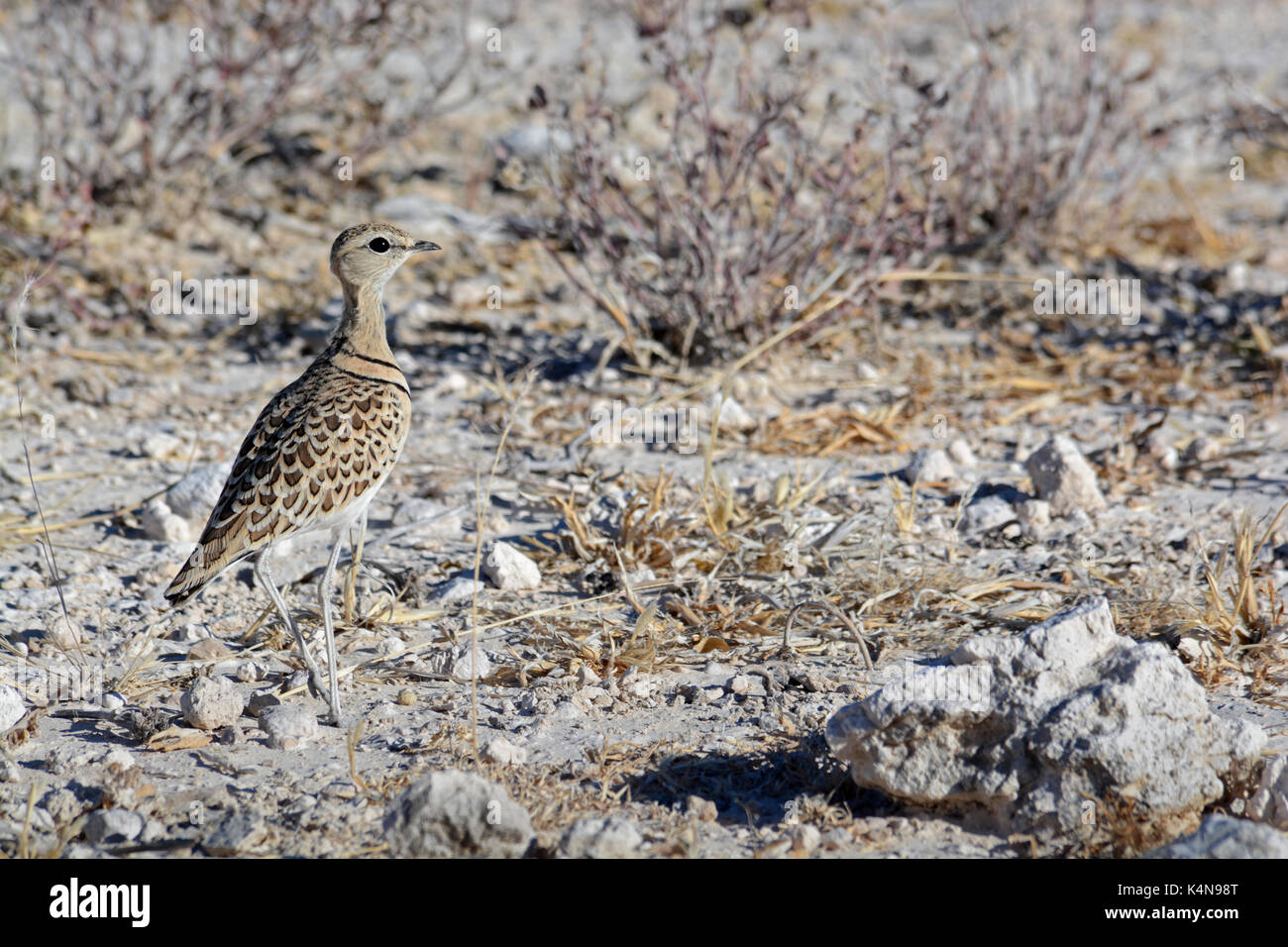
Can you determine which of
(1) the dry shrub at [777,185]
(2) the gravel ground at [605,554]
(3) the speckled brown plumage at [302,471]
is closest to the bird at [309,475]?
(3) the speckled brown plumage at [302,471]

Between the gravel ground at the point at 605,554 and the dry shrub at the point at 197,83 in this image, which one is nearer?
the gravel ground at the point at 605,554

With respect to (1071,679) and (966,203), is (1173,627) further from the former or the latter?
(966,203)

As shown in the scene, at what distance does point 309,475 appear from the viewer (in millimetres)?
3289

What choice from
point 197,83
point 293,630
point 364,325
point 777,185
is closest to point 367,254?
point 364,325

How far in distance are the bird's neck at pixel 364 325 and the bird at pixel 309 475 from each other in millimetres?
87

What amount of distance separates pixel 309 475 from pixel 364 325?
23.4 inches

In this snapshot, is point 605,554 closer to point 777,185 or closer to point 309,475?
point 309,475

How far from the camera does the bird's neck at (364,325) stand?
3.68 m

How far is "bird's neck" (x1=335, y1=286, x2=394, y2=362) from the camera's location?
3.68m

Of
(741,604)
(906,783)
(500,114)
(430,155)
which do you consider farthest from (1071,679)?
(500,114)

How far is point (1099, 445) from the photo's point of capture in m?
4.77

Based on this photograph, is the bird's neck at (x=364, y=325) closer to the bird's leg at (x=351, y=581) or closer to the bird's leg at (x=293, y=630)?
the bird's leg at (x=351, y=581)

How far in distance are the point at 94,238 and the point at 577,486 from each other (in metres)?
3.22

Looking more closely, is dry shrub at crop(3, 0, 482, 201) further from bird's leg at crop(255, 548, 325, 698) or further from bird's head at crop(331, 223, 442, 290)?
bird's leg at crop(255, 548, 325, 698)
